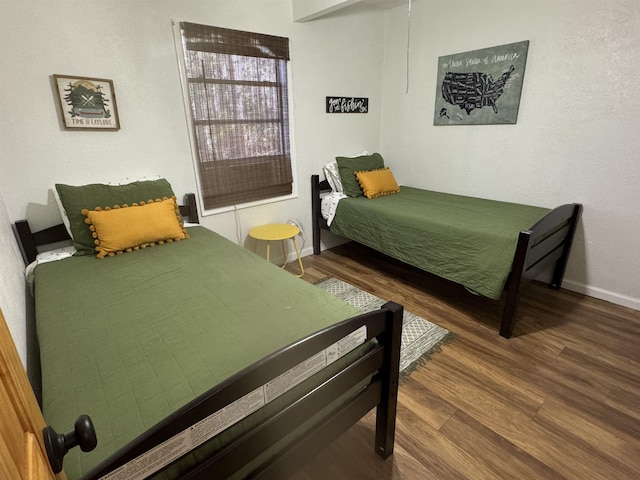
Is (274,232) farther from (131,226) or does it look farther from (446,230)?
(446,230)

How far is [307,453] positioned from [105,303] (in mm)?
1032

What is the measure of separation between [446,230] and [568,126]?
1217 millimetres

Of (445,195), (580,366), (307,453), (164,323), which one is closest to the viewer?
(307,453)

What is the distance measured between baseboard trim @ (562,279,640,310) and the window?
2.61m

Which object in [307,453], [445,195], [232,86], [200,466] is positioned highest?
[232,86]

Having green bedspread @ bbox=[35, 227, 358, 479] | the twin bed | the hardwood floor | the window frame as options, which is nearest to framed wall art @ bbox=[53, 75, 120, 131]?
the window frame

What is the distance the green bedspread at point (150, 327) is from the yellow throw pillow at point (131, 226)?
9 cm

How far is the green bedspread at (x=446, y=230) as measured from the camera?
81.7 inches

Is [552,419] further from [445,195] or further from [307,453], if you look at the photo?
[445,195]

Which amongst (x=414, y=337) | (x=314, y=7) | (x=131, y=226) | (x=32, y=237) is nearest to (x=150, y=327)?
(x=131, y=226)

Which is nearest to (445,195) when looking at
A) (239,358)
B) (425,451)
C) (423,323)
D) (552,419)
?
(423,323)

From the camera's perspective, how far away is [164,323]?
1.25 meters

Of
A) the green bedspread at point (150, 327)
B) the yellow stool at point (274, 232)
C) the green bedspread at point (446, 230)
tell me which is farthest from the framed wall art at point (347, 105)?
the green bedspread at point (150, 327)

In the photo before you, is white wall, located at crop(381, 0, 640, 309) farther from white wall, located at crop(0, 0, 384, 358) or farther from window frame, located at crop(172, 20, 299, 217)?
window frame, located at crop(172, 20, 299, 217)
